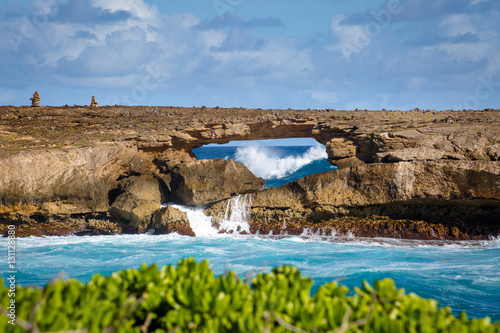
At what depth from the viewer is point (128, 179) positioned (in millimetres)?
20109

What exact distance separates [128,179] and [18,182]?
4403mm

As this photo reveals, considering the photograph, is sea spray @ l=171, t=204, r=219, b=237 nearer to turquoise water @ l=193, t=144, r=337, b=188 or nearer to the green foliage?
the green foliage

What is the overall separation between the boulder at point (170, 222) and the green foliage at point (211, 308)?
14685 mm

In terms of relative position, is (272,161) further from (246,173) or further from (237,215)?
(237,215)

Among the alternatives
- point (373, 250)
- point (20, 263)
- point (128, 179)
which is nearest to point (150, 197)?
point (128, 179)

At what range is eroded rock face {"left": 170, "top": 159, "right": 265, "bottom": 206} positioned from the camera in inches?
797

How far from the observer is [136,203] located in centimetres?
1911

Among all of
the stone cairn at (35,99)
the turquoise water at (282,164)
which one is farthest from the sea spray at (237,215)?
the turquoise water at (282,164)

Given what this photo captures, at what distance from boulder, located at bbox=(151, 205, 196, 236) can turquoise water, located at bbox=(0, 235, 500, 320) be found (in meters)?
0.39

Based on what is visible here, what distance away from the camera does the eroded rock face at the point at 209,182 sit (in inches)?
797

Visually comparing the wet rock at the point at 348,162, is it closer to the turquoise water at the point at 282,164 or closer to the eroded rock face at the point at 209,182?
the eroded rock face at the point at 209,182

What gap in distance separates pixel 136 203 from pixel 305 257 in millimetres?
7942

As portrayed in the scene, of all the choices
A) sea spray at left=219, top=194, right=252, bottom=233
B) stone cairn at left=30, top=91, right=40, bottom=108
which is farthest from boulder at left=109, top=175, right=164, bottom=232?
stone cairn at left=30, top=91, right=40, bottom=108

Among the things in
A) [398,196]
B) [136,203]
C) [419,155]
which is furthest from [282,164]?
[398,196]
